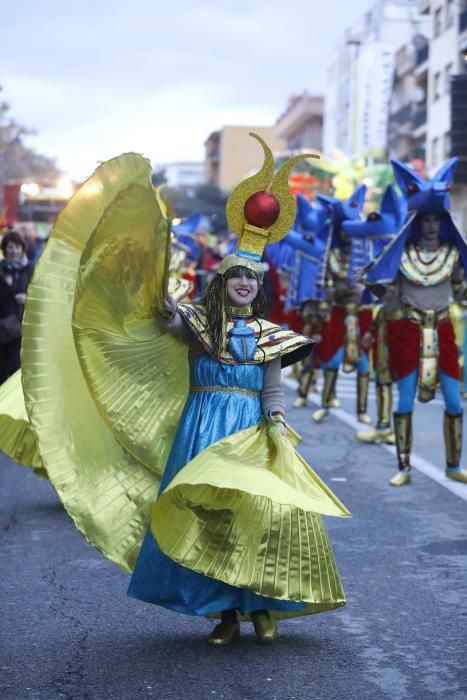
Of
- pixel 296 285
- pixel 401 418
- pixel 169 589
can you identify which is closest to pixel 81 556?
pixel 169 589

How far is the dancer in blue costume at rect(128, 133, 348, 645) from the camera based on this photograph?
17.4 ft

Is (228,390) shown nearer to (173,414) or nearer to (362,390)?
(173,414)

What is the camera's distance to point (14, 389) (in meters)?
9.00

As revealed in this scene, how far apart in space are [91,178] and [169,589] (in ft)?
5.35

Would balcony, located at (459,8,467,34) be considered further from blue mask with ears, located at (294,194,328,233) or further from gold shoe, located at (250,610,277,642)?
gold shoe, located at (250,610,277,642)

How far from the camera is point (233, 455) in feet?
17.6

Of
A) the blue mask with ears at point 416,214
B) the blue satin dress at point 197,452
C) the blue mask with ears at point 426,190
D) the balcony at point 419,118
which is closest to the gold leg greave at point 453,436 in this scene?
the blue mask with ears at point 416,214

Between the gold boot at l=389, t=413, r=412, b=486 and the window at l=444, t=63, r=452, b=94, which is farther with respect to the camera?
the window at l=444, t=63, r=452, b=94

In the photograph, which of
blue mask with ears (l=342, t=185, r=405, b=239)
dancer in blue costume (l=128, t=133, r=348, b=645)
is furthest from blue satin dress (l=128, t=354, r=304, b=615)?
blue mask with ears (l=342, t=185, r=405, b=239)

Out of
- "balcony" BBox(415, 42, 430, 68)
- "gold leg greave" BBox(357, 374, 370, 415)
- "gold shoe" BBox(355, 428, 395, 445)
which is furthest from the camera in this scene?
"balcony" BBox(415, 42, 430, 68)

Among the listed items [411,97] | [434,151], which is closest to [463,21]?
[434,151]

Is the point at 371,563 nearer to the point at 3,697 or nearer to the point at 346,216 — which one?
the point at 3,697

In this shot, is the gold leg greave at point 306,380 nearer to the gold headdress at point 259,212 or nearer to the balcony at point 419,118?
the gold headdress at point 259,212

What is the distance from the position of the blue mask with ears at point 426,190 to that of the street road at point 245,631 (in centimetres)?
223
